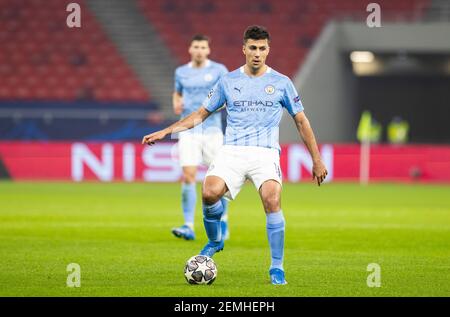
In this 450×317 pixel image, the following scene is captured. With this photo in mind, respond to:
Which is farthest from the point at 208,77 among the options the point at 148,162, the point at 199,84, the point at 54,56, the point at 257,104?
the point at 54,56

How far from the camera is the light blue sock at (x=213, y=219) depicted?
9.24 m

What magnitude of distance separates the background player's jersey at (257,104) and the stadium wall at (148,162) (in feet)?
52.7

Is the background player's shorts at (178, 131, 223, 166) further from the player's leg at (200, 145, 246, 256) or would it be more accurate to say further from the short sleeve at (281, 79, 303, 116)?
the short sleeve at (281, 79, 303, 116)

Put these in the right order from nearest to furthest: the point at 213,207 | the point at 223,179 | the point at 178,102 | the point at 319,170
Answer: the point at 319,170 → the point at 223,179 → the point at 213,207 → the point at 178,102

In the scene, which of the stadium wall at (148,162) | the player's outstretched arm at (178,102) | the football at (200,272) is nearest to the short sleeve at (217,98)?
the football at (200,272)

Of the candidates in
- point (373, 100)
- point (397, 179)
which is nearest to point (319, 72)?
point (397, 179)

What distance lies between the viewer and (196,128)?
43.4 feet

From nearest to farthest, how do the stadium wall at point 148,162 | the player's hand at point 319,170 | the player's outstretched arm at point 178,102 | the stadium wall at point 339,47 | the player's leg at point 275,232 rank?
the player's leg at point 275,232, the player's hand at point 319,170, the player's outstretched arm at point 178,102, the stadium wall at point 148,162, the stadium wall at point 339,47

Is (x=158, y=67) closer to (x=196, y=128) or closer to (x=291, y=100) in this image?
(x=196, y=128)

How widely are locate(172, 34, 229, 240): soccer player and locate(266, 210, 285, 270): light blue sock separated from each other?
167 inches

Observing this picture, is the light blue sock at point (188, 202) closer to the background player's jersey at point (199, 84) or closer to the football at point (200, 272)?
the background player's jersey at point (199, 84)

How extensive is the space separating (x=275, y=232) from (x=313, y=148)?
0.82 m

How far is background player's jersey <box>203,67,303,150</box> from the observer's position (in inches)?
359
